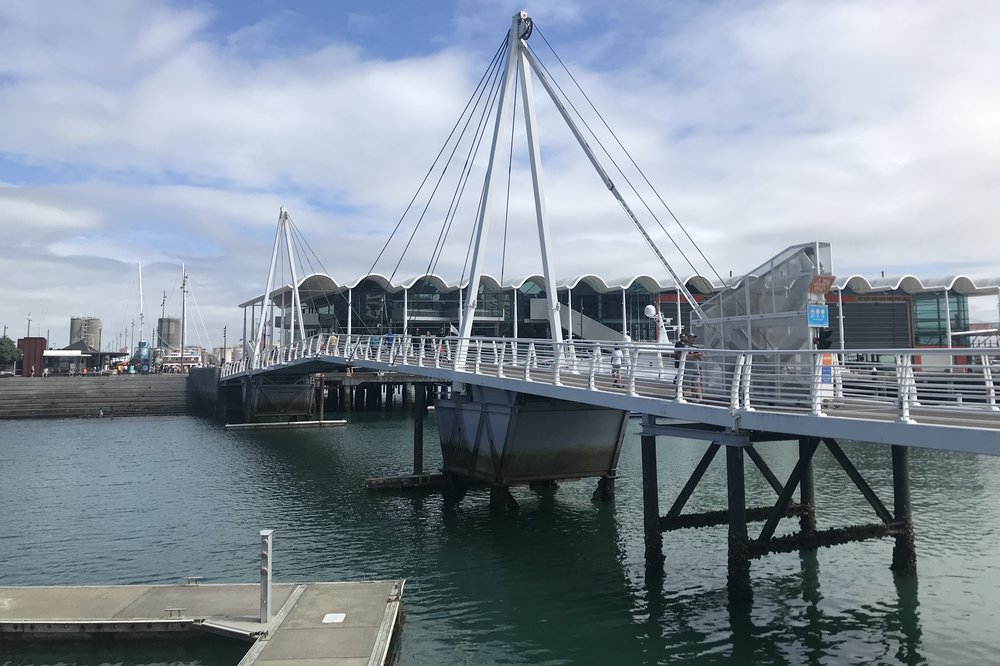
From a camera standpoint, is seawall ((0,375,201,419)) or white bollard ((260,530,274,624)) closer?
white bollard ((260,530,274,624))

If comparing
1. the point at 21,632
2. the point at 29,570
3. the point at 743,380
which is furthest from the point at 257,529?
the point at 743,380

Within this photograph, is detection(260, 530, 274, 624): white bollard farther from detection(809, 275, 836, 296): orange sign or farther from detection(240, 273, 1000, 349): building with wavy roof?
detection(240, 273, 1000, 349): building with wavy roof

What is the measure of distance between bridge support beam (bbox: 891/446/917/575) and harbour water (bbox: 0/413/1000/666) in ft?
1.96

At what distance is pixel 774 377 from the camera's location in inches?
513

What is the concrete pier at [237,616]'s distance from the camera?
11.6 m

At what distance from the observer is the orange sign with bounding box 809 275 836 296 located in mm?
15219

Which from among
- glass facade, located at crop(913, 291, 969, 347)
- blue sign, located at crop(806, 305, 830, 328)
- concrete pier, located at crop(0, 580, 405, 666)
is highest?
glass facade, located at crop(913, 291, 969, 347)

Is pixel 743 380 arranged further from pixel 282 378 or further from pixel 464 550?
pixel 282 378

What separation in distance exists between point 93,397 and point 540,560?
6054 cm

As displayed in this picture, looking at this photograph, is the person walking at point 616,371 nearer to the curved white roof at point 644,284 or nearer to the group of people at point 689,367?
the group of people at point 689,367

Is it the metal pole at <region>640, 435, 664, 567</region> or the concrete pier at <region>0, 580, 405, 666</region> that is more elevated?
Result: the metal pole at <region>640, 435, 664, 567</region>

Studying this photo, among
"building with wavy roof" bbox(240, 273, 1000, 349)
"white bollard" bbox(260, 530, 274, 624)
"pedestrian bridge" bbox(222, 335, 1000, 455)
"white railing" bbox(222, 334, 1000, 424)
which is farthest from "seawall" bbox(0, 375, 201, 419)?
"white bollard" bbox(260, 530, 274, 624)

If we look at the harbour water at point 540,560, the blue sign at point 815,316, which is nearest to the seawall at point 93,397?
the harbour water at point 540,560

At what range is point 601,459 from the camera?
24.3 meters
